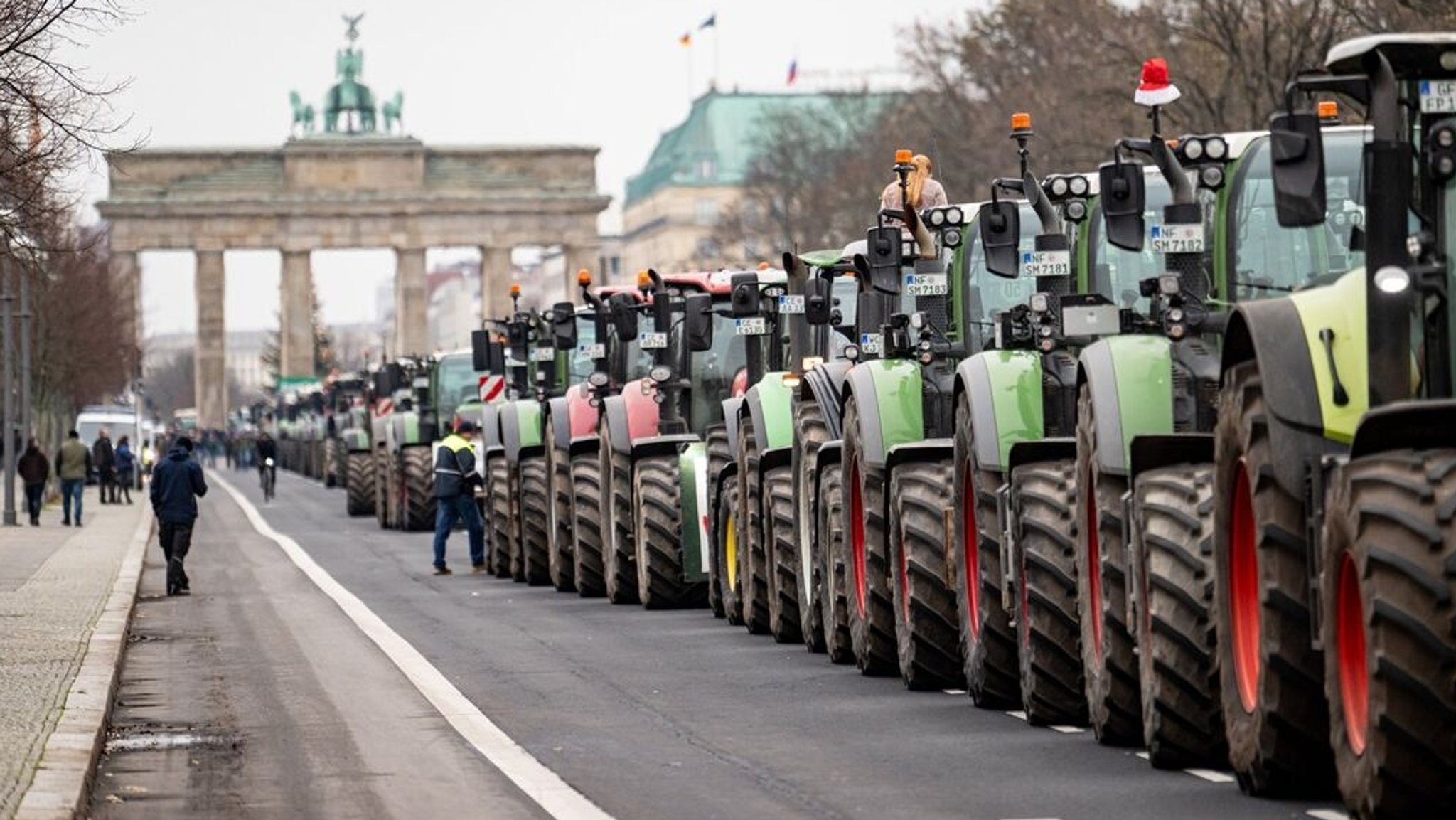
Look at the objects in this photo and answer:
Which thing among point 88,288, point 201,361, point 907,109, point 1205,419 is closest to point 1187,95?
point 907,109

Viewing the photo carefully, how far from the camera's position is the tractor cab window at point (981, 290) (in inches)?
736

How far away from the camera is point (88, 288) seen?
8919 cm

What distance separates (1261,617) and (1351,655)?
0.82 metres

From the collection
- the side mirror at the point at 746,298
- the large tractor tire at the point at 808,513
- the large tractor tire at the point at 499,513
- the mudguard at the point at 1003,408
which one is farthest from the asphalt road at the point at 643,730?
the large tractor tire at the point at 499,513

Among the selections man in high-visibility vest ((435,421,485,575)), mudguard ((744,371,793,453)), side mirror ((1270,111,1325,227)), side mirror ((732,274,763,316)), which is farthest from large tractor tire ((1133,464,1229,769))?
man in high-visibility vest ((435,421,485,575))

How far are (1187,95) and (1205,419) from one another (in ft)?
152

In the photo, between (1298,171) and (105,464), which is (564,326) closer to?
(1298,171)

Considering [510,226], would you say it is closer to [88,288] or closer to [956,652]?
[88,288]

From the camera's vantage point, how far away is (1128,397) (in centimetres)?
1413

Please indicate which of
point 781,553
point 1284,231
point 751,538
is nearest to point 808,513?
point 781,553

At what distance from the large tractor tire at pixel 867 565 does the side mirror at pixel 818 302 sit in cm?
264

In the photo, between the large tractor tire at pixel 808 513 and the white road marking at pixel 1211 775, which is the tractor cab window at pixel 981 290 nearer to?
the large tractor tire at pixel 808 513

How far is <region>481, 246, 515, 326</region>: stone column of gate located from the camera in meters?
154

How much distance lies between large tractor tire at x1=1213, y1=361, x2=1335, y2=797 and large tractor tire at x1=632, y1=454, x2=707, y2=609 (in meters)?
13.9
